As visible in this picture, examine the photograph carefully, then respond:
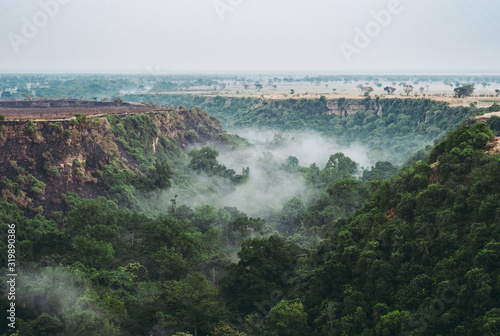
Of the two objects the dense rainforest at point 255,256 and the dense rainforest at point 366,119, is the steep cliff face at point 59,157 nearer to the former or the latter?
the dense rainforest at point 255,256

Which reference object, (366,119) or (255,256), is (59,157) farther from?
(366,119)

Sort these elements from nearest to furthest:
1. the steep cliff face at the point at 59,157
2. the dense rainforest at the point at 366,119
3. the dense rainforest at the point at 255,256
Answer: the dense rainforest at the point at 255,256, the steep cliff face at the point at 59,157, the dense rainforest at the point at 366,119

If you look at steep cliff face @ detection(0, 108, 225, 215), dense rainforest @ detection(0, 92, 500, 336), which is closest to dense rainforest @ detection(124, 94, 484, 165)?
steep cliff face @ detection(0, 108, 225, 215)

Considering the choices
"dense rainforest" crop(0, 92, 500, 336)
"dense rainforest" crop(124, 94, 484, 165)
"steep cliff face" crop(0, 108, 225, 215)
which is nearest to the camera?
"dense rainforest" crop(0, 92, 500, 336)

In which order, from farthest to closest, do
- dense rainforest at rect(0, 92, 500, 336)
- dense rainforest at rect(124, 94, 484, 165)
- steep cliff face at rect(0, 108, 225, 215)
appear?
dense rainforest at rect(124, 94, 484, 165) → steep cliff face at rect(0, 108, 225, 215) → dense rainforest at rect(0, 92, 500, 336)

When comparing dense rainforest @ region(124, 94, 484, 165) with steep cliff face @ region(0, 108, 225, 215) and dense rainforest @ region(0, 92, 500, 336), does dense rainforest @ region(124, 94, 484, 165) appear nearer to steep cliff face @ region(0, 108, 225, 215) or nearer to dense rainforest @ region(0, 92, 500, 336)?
steep cliff face @ region(0, 108, 225, 215)

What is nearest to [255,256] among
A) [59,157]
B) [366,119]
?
[59,157]

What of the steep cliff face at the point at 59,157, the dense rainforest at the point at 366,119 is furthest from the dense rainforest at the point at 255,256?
the dense rainforest at the point at 366,119
